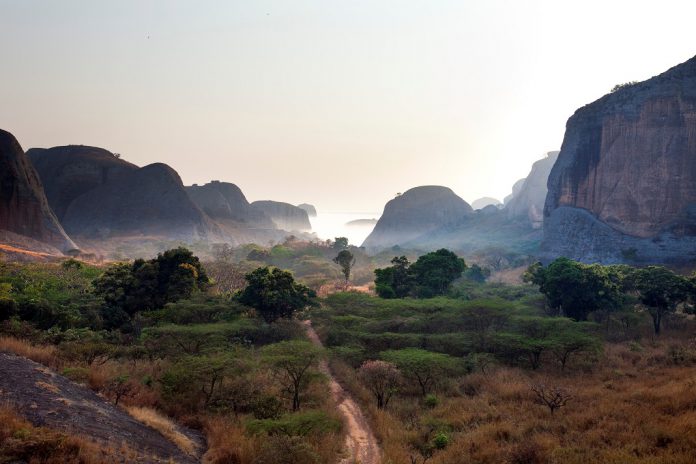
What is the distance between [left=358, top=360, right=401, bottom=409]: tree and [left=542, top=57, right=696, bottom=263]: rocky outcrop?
52.1 metres

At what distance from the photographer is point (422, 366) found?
58.6 feet

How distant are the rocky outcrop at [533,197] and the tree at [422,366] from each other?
111 metres

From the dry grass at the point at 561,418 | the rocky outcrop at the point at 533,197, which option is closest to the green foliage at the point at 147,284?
the dry grass at the point at 561,418

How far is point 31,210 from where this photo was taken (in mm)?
73375

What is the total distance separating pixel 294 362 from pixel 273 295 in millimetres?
12454

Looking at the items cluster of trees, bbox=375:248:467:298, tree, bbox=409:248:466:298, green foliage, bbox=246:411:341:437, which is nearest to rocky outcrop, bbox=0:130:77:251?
cluster of trees, bbox=375:248:467:298

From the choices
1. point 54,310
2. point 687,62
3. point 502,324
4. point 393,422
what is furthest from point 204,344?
point 687,62

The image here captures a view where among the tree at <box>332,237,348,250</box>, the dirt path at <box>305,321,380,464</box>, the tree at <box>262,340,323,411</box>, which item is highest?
the tree at <box>332,237,348,250</box>

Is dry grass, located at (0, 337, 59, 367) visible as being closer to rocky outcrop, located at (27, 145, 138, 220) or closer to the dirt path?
the dirt path

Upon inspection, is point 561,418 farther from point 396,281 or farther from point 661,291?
point 396,281

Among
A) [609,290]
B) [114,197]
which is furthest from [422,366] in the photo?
[114,197]

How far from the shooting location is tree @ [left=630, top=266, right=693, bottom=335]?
2691cm

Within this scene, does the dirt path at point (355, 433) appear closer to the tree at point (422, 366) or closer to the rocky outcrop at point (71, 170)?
the tree at point (422, 366)

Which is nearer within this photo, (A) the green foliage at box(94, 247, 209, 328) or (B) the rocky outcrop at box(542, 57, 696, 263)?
(A) the green foliage at box(94, 247, 209, 328)
